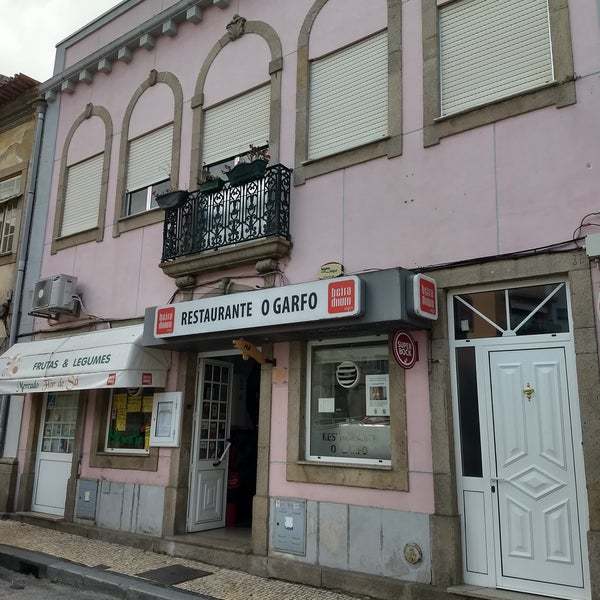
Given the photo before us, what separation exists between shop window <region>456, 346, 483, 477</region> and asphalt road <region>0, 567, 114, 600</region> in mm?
3984

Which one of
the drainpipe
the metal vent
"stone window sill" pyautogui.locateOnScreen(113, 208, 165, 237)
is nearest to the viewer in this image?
the metal vent

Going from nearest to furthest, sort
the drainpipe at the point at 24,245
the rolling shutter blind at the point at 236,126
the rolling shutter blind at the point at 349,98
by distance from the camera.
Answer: the rolling shutter blind at the point at 349,98
the rolling shutter blind at the point at 236,126
the drainpipe at the point at 24,245

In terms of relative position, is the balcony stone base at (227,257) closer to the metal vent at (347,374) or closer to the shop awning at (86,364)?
the shop awning at (86,364)

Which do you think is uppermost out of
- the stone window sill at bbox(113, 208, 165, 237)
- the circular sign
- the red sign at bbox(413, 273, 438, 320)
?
the stone window sill at bbox(113, 208, 165, 237)

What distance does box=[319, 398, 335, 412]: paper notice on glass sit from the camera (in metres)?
7.09

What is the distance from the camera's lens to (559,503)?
5.38 meters

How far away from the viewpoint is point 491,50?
6539mm

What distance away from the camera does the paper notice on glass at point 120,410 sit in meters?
9.30

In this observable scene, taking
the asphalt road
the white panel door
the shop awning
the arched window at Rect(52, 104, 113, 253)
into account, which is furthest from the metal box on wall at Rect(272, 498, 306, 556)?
the arched window at Rect(52, 104, 113, 253)

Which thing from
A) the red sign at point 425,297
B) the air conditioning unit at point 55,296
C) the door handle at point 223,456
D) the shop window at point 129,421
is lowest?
the door handle at point 223,456

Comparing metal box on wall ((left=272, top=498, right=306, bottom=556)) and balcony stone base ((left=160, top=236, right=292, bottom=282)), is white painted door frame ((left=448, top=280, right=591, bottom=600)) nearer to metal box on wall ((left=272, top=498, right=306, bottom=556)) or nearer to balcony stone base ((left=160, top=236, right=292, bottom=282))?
metal box on wall ((left=272, top=498, right=306, bottom=556))

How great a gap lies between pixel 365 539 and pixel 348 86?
17.6ft

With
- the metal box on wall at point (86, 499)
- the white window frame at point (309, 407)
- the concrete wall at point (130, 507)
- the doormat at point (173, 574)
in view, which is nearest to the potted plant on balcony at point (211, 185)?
the white window frame at point (309, 407)

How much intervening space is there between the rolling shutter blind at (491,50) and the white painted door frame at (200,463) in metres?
4.47
